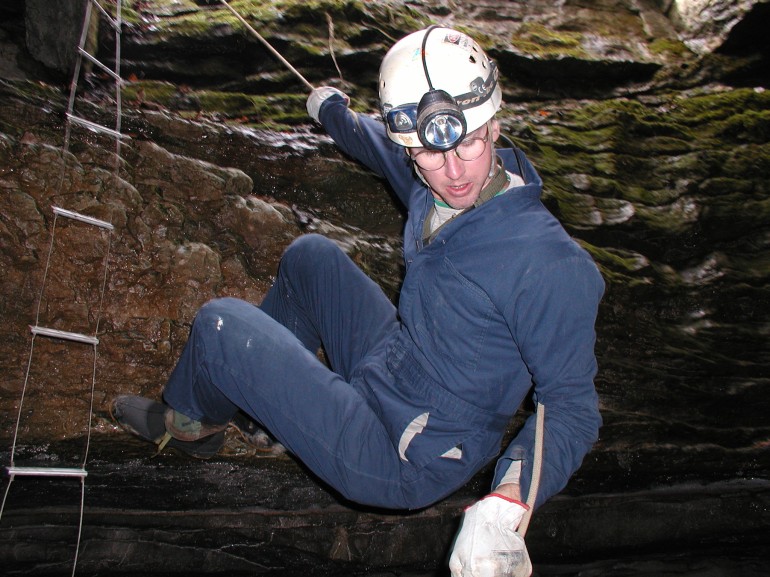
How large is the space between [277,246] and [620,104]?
438cm

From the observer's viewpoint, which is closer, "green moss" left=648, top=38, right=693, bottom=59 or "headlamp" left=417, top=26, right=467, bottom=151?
"headlamp" left=417, top=26, right=467, bottom=151

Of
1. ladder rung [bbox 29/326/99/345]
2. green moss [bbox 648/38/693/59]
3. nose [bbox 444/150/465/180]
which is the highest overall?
green moss [bbox 648/38/693/59]

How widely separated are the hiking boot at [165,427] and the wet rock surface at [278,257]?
20cm

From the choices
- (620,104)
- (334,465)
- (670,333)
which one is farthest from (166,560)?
(620,104)

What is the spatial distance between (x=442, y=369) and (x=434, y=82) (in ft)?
3.54

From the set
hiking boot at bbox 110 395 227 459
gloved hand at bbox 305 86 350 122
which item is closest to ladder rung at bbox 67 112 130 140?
gloved hand at bbox 305 86 350 122

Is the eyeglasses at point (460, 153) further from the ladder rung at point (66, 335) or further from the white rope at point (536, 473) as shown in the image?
the ladder rung at point (66, 335)

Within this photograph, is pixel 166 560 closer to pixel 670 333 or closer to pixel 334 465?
pixel 334 465

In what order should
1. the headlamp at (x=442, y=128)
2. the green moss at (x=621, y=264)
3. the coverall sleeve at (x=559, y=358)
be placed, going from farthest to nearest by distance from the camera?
the green moss at (x=621, y=264), the headlamp at (x=442, y=128), the coverall sleeve at (x=559, y=358)

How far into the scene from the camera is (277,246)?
11.3 ft

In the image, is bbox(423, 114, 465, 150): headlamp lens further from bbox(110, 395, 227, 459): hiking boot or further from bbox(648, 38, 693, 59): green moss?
bbox(648, 38, 693, 59): green moss

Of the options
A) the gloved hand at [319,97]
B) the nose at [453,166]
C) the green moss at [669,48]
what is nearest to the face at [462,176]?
the nose at [453,166]

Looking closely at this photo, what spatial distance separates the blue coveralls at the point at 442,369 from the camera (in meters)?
1.83

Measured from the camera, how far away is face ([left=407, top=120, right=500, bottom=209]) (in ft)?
6.66
